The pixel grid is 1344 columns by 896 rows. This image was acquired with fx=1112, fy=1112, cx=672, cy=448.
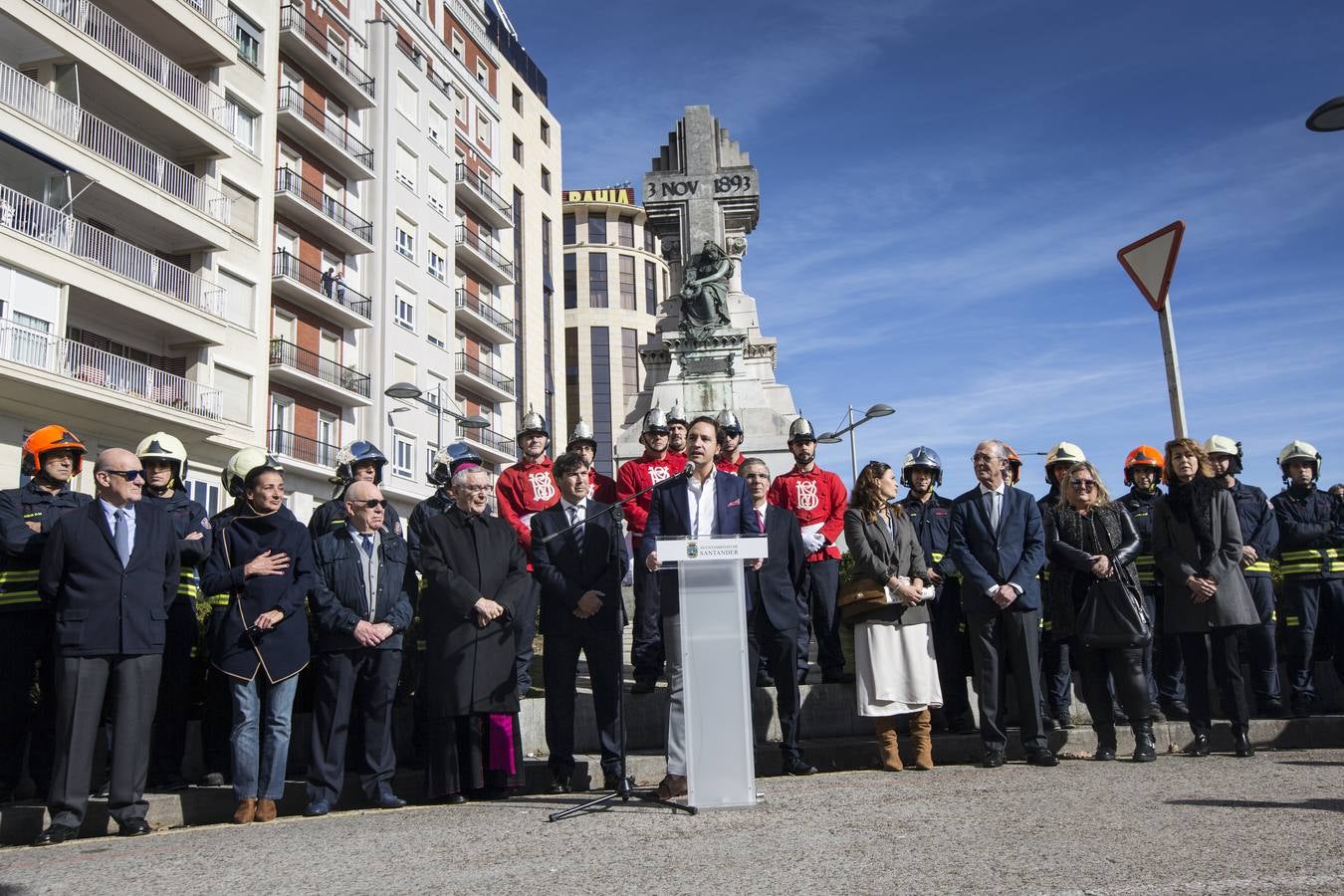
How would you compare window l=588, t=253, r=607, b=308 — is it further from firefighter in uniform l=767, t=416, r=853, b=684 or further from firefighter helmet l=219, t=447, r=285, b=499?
firefighter helmet l=219, t=447, r=285, b=499

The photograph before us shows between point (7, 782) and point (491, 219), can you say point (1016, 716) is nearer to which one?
point (7, 782)

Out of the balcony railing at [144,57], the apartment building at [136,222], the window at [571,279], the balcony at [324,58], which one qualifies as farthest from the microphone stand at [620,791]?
the window at [571,279]

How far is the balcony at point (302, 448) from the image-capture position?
110ft

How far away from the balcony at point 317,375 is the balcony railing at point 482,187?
11.9m

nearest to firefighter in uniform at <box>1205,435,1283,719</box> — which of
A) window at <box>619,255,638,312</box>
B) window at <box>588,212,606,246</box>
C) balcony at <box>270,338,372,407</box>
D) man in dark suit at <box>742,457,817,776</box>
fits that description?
man in dark suit at <box>742,457,817,776</box>

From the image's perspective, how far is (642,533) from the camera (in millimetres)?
8414

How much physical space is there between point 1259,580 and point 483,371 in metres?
41.8

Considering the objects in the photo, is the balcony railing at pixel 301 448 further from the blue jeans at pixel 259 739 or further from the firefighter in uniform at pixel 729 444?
the blue jeans at pixel 259 739

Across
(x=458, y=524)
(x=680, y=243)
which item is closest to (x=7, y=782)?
(x=458, y=524)

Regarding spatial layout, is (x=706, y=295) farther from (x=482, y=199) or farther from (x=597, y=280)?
(x=597, y=280)

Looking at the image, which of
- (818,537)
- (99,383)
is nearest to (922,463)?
(818,537)

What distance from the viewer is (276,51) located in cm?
3412

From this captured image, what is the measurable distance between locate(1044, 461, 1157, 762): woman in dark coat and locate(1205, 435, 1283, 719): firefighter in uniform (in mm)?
1097

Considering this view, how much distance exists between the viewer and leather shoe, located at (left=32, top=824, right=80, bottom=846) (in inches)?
219
